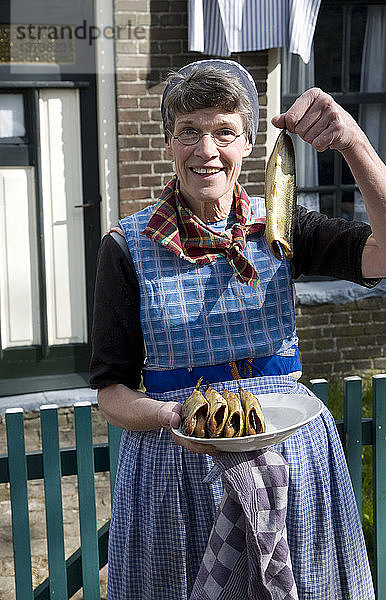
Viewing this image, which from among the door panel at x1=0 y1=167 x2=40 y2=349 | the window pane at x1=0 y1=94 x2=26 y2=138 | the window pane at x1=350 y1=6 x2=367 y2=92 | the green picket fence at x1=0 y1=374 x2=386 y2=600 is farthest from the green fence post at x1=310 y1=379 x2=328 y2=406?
the window pane at x1=350 y1=6 x2=367 y2=92

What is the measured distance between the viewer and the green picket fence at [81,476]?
9.67 ft

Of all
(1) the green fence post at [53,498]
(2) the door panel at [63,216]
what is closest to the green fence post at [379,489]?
(1) the green fence post at [53,498]

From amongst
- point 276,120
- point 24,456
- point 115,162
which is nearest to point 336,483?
point 276,120

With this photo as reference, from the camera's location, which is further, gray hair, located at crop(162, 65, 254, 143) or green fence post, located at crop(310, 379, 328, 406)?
green fence post, located at crop(310, 379, 328, 406)

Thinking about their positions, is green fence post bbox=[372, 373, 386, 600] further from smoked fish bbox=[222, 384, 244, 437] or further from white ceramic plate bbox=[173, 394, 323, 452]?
smoked fish bbox=[222, 384, 244, 437]

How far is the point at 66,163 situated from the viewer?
5926 millimetres

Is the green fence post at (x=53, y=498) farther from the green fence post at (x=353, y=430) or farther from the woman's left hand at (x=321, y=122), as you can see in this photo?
the woman's left hand at (x=321, y=122)

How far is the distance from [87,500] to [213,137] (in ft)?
5.31

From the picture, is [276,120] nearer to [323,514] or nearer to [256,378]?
[256,378]

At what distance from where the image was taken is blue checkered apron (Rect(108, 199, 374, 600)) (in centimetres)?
202

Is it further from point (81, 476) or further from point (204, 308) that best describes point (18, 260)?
point (204, 308)

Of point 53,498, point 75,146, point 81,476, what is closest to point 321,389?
point 81,476

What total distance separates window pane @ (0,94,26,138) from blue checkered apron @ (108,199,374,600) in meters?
4.12

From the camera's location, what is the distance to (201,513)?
80.4 inches
